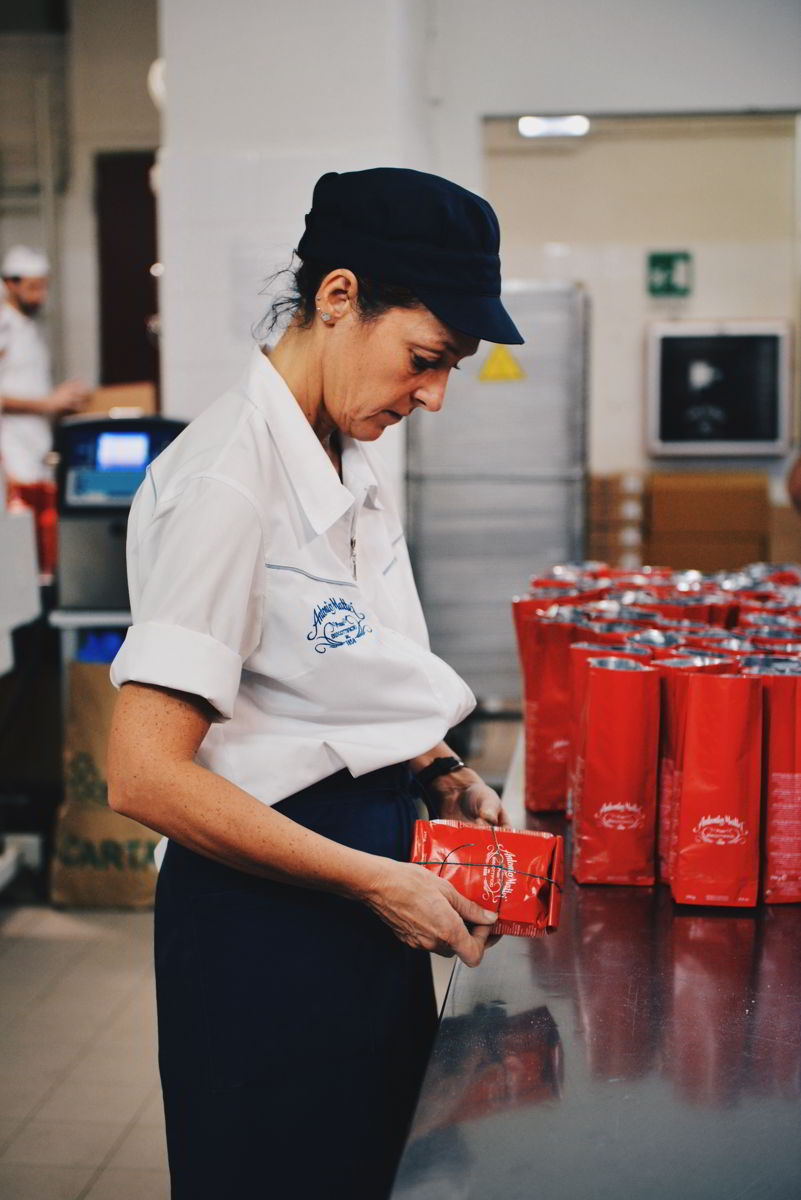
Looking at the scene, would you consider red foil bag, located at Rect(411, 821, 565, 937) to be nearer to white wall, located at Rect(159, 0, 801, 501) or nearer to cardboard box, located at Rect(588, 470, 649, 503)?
white wall, located at Rect(159, 0, 801, 501)

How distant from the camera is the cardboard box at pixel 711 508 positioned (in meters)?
6.42

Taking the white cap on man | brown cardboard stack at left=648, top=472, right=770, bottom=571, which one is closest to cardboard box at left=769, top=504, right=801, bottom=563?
brown cardboard stack at left=648, top=472, right=770, bottom=571

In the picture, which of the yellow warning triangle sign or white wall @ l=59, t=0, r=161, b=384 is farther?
white wall @ l=59, t=0, r=161, b=384

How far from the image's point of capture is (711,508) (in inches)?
254

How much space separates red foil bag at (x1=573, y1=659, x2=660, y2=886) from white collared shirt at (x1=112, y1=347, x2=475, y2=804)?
250 mm

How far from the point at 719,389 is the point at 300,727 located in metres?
6.10

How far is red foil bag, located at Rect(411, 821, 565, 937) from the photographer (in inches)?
46.8

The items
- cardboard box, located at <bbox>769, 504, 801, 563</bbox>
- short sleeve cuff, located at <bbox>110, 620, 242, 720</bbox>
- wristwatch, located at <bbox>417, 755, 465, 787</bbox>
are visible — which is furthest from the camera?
cardboard box, located at <bbox>769, 504, 801, 563</bbox>

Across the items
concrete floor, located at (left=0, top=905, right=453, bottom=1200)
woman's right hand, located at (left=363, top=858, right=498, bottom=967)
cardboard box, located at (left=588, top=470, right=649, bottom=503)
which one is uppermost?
cardboard box, located at (left=588, top=470, right=649, bottom=503)

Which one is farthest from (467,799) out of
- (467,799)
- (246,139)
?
(246,139)

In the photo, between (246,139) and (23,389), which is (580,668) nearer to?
(246,139)

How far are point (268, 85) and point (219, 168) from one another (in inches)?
12.2

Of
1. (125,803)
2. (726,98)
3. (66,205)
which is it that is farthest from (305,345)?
(66,205)

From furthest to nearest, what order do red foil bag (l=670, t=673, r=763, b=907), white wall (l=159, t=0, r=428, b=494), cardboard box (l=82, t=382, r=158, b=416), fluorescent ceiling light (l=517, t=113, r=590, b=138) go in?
1. fluorescent ceiling light (l=517, t=113, r=590, b=138)
2. cardboard box (l=82, t=382, r=158, b=416)
3. white wall (l=159, t=0, r=428, b=494)
4. red foil bag (l=670, t=673, r=763, b=907)
